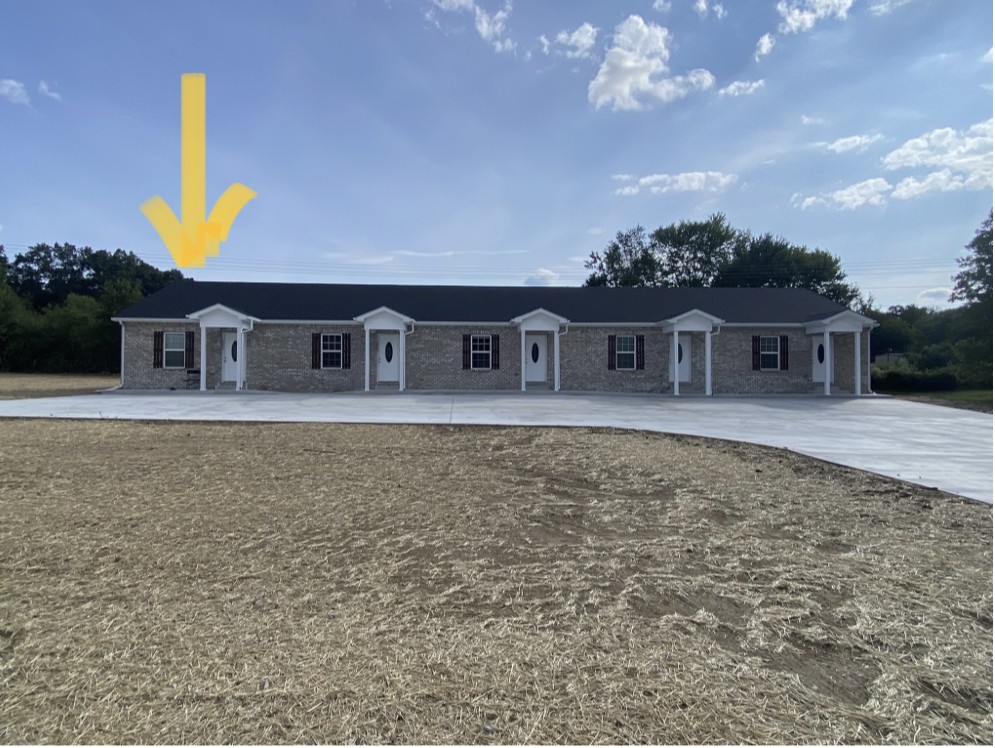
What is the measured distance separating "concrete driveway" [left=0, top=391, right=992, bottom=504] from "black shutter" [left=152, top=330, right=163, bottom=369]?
2.36 metres

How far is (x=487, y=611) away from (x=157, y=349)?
22757 millimetres

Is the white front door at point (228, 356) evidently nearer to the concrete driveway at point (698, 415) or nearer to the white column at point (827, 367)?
the concrete driveway at point (698, 415)

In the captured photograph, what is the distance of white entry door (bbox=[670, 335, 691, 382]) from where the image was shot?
74.7 feet

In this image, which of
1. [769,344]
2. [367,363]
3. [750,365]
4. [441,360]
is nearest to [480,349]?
[441,360]

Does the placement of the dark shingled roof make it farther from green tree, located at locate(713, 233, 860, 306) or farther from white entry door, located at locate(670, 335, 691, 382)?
green tree, located at locate(713, 233, 860, 306)

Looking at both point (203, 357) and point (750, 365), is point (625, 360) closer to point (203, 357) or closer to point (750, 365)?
point (750, 365)

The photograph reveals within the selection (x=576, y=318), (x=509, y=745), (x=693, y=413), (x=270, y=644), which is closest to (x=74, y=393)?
(x=576, y=318)

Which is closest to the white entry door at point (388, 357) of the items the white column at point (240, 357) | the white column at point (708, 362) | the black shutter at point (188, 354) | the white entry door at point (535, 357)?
the white column at point (240, 357)

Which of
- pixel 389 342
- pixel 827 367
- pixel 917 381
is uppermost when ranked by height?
pixel 389 342

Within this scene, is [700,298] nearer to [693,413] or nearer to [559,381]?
[559,381]

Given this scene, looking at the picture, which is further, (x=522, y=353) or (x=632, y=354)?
(x=632, y=354)

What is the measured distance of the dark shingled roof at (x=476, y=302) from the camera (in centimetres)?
2267

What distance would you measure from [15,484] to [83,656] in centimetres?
458

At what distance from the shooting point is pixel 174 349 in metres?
21.9
